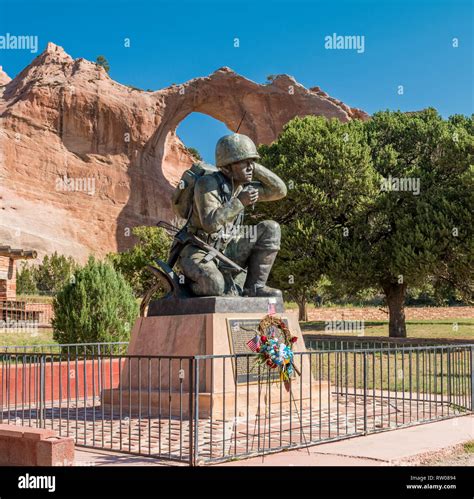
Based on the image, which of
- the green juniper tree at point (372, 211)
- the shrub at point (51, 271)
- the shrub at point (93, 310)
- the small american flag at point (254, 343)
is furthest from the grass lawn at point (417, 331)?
the small american flag at point (254, 343)

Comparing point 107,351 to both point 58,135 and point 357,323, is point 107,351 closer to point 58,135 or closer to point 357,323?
point 357,323

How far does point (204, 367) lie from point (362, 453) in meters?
2.62

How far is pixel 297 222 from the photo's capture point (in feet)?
86.2

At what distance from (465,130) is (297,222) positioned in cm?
827

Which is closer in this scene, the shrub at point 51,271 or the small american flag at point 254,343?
the small american flag at point 254,343

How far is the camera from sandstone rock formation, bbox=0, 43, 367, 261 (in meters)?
51.5

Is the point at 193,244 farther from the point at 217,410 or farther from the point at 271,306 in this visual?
the point at 217,410

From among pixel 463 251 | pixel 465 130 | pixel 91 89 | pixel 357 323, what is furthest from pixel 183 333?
pixel 91 89

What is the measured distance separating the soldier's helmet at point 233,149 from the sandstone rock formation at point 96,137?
4063 cm

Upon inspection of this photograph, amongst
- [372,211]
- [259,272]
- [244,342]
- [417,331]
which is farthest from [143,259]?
[244,342]

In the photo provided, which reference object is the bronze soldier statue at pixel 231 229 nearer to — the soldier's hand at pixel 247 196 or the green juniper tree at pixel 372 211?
the soldier's hand at pixel 247 196

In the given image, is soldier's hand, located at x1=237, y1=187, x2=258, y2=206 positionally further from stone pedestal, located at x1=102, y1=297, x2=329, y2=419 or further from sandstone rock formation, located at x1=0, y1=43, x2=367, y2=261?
sandstone rock formation, located at x1=0, y1=43, x2=367, y2=261

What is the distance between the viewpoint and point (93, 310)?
50.9 ft

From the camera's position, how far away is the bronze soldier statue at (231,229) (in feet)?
29.7
